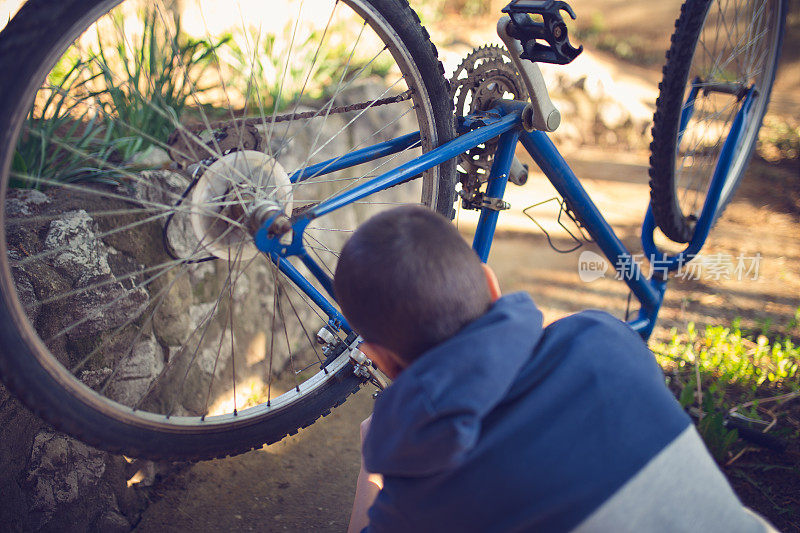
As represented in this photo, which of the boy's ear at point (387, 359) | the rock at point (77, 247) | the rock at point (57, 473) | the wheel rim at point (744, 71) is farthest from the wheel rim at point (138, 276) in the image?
the wheel rim at point (744, 71)

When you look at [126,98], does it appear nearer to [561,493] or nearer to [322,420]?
[322,420]

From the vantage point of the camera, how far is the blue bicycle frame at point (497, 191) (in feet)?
3.96

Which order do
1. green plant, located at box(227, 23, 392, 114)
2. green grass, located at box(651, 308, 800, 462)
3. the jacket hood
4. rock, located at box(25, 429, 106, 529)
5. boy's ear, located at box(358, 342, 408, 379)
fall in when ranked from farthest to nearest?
green plant, located at box(227, 23, 392, 114), green grass, located at box(651, 308, 800, 462), rock, located at box(25, 429, 106, 529), boy's ear, located at box(358, 342, 408, 379), the jacket hood

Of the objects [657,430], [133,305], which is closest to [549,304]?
[133,305]

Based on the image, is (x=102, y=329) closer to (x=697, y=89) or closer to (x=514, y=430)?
(x=514, y=430)

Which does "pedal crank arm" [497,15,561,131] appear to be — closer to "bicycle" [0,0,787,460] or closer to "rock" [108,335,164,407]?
"bicycle" [0,0,787,460]

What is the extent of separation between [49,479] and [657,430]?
4.15 feet

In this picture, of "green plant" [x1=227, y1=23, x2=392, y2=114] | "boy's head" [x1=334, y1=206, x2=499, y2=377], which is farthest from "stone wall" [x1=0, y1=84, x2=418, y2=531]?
"green plant" [x1=227, y1=23, x2=392, y2=114]

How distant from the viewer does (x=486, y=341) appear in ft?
2.32

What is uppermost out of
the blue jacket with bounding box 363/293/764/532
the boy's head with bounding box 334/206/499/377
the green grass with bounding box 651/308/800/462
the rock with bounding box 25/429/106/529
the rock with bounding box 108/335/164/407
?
the boy's head with bounding box 334/206/499/377

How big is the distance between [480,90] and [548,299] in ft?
4.66

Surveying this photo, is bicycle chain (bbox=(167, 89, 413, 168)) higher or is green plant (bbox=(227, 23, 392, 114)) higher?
green plant (bbox=(227, 23, 392, 114))

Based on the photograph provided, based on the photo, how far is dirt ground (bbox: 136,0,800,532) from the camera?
1559 mm

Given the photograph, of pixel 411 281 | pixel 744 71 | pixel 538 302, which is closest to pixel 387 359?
pixel 411 281
